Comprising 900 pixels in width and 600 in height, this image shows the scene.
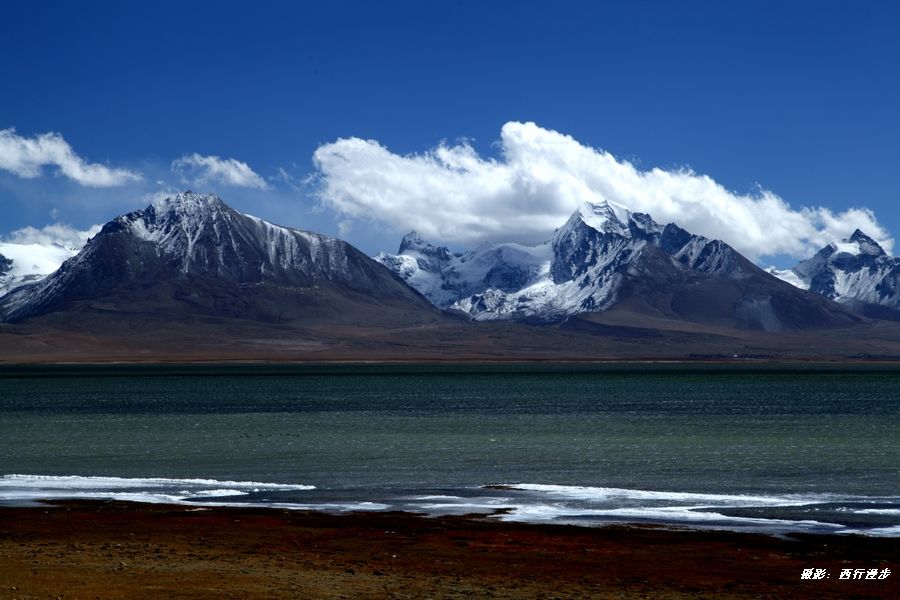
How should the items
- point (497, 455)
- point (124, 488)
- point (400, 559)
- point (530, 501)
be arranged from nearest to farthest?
point (400, 559)
point (530, 501)
point (124, 488)
point (497, 455)

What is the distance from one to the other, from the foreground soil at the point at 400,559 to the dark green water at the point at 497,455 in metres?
4.69

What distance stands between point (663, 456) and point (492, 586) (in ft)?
115

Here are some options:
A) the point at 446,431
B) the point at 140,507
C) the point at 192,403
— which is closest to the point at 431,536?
the point at 140,507

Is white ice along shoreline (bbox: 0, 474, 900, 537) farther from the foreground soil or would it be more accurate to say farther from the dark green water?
the foreground soil

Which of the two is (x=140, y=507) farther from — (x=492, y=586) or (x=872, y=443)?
(x=872, y=443)

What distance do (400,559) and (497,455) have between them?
31.9m

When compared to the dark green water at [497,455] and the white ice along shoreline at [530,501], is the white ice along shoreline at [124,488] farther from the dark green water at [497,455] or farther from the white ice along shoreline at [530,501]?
the dark green water at [497,455]

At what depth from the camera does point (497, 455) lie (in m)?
60.1

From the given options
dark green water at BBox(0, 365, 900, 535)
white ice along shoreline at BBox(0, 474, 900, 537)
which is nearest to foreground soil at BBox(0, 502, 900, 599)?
white ice along shoreline at BBox(0, 474, 900, 537)

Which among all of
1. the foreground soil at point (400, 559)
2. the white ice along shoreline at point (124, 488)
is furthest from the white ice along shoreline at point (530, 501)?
the foreground soil at point (400, 559)

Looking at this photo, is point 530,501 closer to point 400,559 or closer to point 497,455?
point 400,559

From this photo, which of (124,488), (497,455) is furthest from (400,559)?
(497,455)

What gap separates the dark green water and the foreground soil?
15.4 feet

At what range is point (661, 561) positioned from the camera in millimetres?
28078
